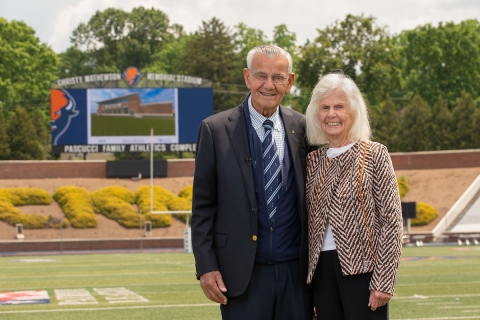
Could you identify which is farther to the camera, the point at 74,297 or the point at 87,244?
the point at 87,244

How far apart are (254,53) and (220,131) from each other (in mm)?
482

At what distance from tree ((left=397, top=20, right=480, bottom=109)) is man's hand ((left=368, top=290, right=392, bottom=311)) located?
5835 cm

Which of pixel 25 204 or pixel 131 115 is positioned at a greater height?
pixel 131 115

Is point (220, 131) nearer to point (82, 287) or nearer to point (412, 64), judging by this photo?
point (82, 287)

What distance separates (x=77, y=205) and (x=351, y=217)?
34326 mm

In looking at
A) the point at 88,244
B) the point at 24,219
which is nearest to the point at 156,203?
the point at 24,219

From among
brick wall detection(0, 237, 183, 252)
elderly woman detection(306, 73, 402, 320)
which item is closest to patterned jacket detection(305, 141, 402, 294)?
elderly woman detection(306, 73, 402, 320)

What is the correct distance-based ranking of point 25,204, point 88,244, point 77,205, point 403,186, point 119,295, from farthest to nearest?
point 403,186 → point 25,204 → point 77,205 → point 88,244 → point 119,295

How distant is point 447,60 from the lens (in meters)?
62.9

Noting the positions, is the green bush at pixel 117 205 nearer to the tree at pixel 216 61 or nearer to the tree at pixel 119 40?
the tree at pixel 216 61

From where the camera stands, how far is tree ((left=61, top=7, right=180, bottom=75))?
81.0 meters

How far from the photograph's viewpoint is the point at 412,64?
65312 mm

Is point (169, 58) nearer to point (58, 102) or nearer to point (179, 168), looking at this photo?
point (179, 168)

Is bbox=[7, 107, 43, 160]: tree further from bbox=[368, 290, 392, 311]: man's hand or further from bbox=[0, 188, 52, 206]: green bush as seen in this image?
bbox=[368, 290, 392, 311]: man's hand
